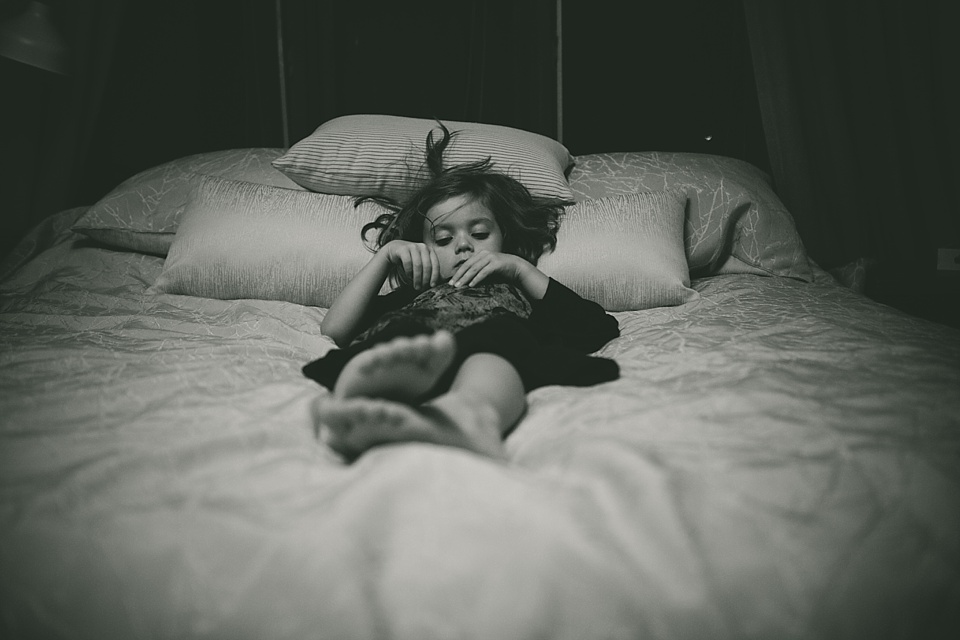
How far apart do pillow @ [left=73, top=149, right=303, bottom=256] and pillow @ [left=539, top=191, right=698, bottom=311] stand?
0.73 meters

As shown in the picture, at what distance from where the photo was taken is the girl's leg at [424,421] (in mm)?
545

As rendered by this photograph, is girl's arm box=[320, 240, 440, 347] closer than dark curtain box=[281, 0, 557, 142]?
Yes

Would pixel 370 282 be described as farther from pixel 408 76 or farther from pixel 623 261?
pixel 408 76

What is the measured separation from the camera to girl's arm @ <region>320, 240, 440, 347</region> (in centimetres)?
111

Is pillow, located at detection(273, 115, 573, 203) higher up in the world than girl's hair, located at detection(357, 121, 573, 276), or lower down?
higher up

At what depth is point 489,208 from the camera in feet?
4.13

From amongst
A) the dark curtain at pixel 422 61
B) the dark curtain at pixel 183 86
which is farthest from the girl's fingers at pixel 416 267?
the dark curtain at pixel 183 86

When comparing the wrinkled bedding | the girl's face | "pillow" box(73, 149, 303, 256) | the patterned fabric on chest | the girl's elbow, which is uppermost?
"pillow" box(73, 149, 303, 256)

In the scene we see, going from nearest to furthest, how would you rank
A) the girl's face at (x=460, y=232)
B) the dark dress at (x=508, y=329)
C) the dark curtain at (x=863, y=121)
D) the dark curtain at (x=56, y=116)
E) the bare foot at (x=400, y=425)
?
the bare foot at (x=400, y=425) → the dark dress at (x=508, y=329) → the girl's face at (x=460, y=232) → the dark curtain at (x=863, y=121) → the dark curtain at (x=56, y=116)

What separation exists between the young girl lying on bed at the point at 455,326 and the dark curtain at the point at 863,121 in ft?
3.00

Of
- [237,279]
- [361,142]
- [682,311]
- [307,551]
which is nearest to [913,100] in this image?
[682,311]

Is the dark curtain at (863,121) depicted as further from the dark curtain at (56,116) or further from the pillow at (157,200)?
the dark curtain at (56,116)

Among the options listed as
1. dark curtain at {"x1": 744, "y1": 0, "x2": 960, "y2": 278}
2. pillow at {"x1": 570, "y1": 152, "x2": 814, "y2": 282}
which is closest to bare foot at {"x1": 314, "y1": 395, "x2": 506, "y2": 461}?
pillow at {"x1": 570, "y1": 152, "x2": 814, "y2": 282}

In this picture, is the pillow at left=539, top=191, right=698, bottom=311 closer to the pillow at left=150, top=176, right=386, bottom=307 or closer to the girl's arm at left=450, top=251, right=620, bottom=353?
the girl's arm at left=450, top=251, right=620, bottom=353
